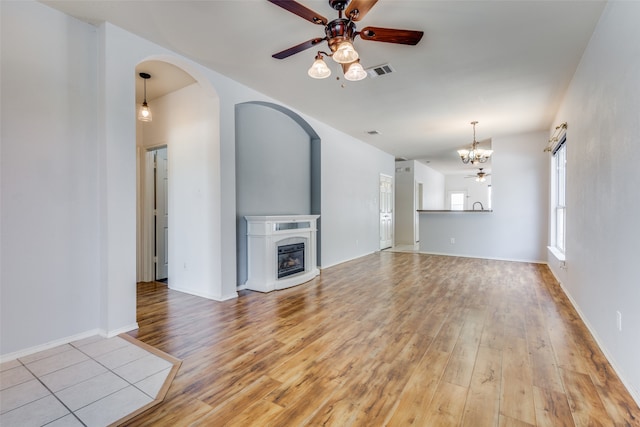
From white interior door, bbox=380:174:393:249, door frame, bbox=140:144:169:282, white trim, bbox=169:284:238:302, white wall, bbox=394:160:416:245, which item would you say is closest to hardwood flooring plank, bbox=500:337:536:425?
white trim, bbox=169:284:238:302

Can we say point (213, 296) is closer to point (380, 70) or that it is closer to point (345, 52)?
point (345, 52)

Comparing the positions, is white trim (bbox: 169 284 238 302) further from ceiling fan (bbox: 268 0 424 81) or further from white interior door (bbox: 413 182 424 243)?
white interior door (bbox: 413 182 424 243)

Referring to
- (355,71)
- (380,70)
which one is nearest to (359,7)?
(355,71)

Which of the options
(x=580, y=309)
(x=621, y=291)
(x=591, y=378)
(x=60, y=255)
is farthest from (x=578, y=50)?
(x=60, y=255)

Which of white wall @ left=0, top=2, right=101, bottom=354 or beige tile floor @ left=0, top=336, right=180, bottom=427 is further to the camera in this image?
white wall @ left=0, top=2, right=101, bottom=354

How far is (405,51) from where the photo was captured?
3000 millimetres

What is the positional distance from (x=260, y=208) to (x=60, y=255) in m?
2.40

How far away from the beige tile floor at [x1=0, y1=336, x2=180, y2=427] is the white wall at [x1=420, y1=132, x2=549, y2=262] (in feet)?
22.0

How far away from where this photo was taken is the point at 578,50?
2986 millimetres

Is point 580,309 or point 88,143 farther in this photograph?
point 580,309

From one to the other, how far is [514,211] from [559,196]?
4.67 feet

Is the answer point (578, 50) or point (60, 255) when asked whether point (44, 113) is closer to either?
point (60, 255)

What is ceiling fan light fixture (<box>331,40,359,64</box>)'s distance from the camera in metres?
2.09

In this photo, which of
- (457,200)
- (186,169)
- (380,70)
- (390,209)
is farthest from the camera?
(457,200)
